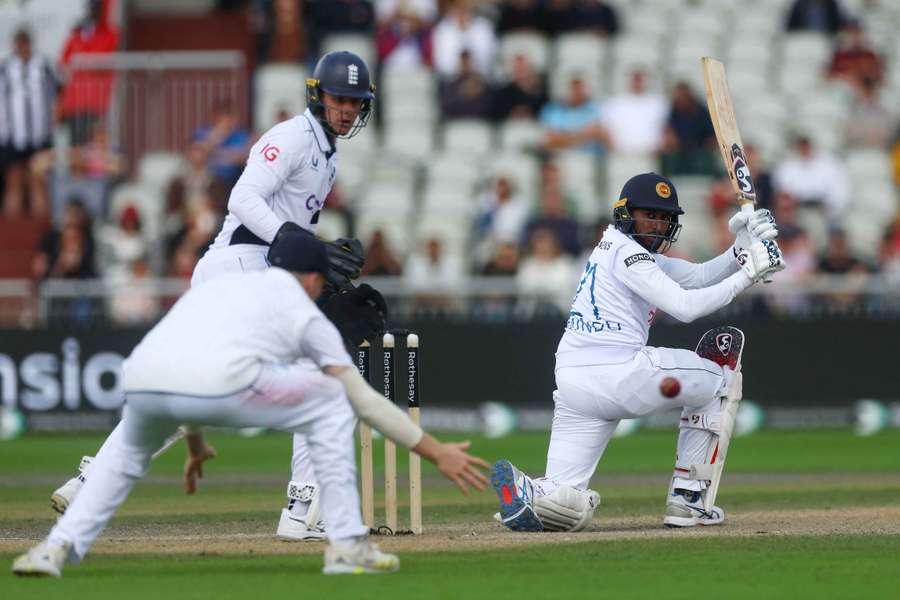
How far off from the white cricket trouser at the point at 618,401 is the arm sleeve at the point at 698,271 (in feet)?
1.78

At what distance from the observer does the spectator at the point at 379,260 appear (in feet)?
53.9

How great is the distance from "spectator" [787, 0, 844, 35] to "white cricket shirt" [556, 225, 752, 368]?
1196cm

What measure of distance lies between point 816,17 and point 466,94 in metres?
4.67

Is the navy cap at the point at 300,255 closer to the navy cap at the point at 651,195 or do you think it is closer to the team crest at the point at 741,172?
the navy cap at the point at 651,195

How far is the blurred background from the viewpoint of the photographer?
53.1 feet

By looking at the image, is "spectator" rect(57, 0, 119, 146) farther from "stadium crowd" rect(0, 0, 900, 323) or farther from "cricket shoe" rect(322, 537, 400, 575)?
"cricket shoe" rect(322, 537, 400, 575)

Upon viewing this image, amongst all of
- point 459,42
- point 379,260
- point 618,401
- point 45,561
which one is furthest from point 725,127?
point 459,42

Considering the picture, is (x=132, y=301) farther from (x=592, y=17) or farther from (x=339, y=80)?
(x=339, y=80)

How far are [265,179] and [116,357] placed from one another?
27.0 ft

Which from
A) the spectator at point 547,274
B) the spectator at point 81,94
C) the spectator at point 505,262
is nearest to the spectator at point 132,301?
the spectator at point 81,94

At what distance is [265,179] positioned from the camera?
8.33 meters

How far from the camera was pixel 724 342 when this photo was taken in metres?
9.12

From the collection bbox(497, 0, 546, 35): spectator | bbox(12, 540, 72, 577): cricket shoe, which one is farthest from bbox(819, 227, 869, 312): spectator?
bbox(12, 540, 72, 577): cricket shoe

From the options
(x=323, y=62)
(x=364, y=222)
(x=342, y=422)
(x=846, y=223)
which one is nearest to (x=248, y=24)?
(x=364, y=222)
